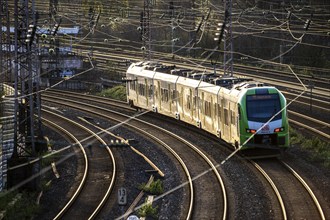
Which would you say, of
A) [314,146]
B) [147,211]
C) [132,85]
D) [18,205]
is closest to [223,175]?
[147,211]

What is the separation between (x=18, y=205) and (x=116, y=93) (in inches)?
975

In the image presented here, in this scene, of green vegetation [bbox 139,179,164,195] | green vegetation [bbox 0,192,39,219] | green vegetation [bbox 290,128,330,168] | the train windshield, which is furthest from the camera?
green vegetation [bbox 290,128,330,168]

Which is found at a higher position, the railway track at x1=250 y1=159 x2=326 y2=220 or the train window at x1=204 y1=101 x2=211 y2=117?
the train window at x1=204 y1=101 x2=211 y2=117

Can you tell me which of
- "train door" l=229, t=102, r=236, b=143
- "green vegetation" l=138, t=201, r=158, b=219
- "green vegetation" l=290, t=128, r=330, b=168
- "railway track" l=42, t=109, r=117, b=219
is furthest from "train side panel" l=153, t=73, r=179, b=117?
"green vegetation" l=138, t=201, r=158, b=219

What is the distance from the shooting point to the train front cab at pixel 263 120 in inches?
838

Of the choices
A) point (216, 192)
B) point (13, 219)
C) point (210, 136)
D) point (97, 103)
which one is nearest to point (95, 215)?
point (13, 219)

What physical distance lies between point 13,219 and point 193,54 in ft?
131

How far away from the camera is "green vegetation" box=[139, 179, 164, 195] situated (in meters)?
18.4

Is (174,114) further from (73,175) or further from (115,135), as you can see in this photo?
(73,175)

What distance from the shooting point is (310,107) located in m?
30.9

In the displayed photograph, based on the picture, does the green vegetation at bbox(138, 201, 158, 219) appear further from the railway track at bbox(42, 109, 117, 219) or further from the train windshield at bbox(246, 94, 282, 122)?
the train windshield at bbox(246, 94, 282, 122)

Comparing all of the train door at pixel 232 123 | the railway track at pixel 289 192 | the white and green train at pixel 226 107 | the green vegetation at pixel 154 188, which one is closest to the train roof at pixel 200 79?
the white and green train at pixel 226 107

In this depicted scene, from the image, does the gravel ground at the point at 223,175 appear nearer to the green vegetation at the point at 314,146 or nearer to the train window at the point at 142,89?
the green vegetation at the point at 314,146

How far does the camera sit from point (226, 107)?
2288 centimetres
